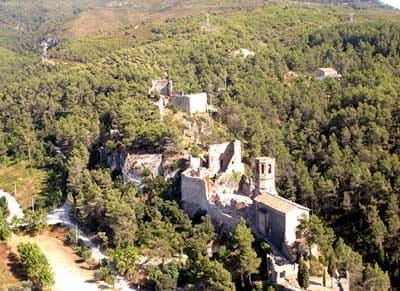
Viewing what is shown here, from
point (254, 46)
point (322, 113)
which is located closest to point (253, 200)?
point (322, 113)

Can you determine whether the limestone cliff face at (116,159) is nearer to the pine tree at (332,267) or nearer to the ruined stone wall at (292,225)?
the ruined stone wall at (292,225)

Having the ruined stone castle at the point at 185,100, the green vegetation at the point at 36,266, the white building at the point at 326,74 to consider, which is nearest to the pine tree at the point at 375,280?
the green vegetation at the point at 36,266

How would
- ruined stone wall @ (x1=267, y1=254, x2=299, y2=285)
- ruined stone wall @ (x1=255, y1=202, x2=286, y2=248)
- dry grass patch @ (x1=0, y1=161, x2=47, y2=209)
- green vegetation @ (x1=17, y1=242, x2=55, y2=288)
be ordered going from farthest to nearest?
dry grass patch @ (x1=0, y1=161, x2=47, y2=209) → green vegetation @ (x1=17, y1=242, x2=55, y2=288) → ruined stone wall @ (x1=255, y1=202, x2=286, y2=248) → ruined stone wall @ (x1=267, y1=254, x2=299, y2=285)

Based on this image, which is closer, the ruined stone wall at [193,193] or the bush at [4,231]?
the ruined stone wall at [193,193]

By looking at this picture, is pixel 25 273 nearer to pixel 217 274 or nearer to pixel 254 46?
pixel 217 274

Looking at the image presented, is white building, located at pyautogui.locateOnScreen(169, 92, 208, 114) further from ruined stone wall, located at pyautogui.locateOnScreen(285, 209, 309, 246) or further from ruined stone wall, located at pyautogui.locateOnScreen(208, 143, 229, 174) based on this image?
ruined stone wall, located at pyautogui.locateOnScreen(285, 209, 309, 246)

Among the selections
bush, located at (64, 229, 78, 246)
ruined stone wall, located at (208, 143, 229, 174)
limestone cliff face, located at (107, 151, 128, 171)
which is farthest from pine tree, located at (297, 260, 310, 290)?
limestone cliff face, located at (107, 151, 128, 171)

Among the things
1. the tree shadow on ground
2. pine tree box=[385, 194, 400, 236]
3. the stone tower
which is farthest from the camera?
the tree shadow on ground

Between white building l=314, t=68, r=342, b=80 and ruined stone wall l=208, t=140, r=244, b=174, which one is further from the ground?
white building l=314, t=68, r=342, b=80

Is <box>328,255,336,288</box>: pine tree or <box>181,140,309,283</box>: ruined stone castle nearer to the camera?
<box>328,255,336,288</box>: pine tree
